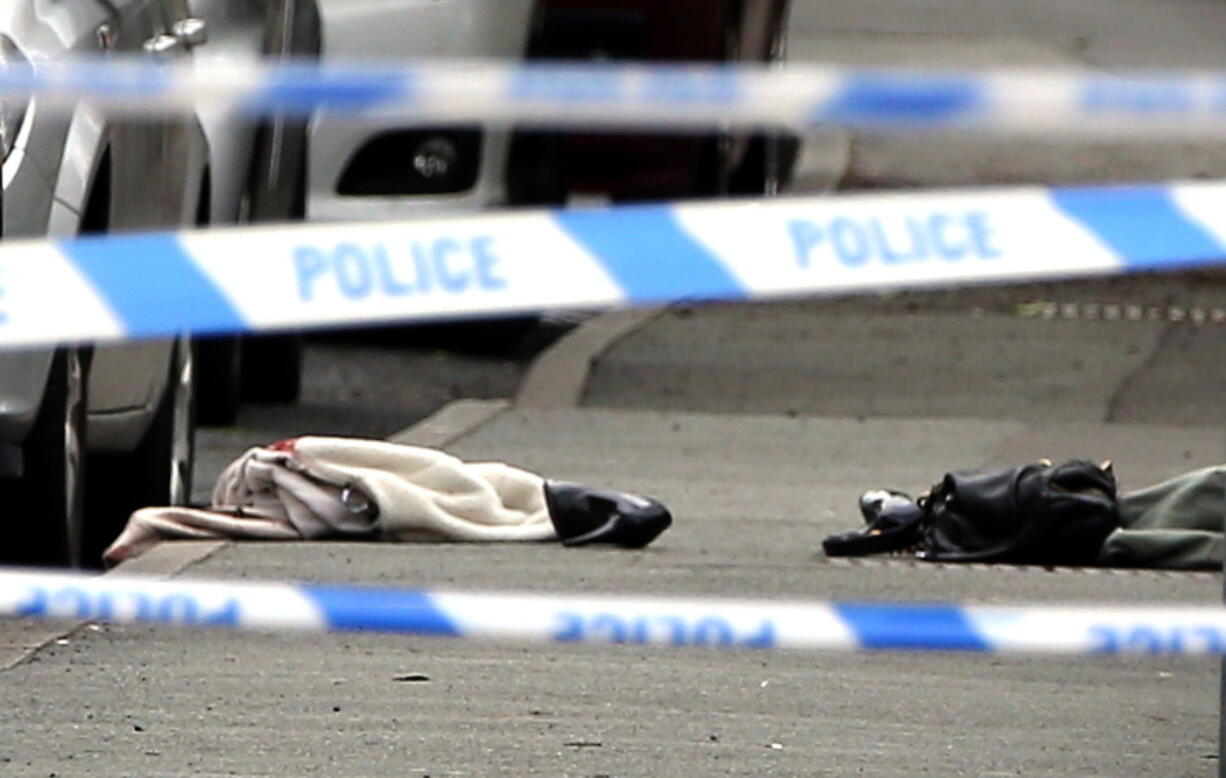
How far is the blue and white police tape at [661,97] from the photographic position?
2252mm

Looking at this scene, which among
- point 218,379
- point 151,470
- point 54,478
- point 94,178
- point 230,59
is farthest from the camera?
point 218,379

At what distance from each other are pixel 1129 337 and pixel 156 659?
22.4 feet

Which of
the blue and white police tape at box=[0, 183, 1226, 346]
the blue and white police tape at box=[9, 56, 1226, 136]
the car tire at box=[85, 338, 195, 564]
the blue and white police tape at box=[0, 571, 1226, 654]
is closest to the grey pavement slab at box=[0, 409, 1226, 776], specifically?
the car tire at box=[85, 338, 195, 564]

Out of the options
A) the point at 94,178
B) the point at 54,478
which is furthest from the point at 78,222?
the point at 54,478

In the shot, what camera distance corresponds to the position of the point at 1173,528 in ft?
22.0

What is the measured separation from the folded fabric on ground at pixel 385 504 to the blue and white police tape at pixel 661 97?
4413 millimetres

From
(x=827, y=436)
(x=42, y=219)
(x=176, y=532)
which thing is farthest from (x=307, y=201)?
(x=42, y=219)

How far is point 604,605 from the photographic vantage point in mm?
2510

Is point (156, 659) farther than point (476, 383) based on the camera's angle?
No

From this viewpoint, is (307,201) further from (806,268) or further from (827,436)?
(806,268)

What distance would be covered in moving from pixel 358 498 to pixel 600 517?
21.5 inches

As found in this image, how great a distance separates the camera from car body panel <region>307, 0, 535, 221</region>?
1066 cm

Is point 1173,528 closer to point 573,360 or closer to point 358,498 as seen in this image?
point 358,498

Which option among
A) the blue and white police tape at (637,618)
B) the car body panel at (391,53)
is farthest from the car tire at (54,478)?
the car body panel at (391,53)
